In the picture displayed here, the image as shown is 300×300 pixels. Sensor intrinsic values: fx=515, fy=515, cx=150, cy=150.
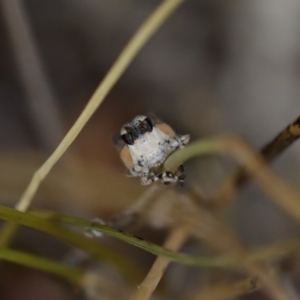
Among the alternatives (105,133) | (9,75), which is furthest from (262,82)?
(9,75)

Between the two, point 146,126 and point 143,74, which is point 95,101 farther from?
point 143,74

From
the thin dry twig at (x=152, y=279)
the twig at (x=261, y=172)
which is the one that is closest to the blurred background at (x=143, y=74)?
the twig at (x=261, y=172)

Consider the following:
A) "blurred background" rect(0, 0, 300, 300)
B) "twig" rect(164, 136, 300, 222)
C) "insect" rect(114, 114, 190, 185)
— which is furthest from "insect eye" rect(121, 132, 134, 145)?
"blurred background" rect(0, 0, 300, 300)

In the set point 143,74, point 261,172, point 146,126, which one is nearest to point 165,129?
point 146,126

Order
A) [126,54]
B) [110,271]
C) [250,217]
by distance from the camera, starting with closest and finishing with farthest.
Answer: [126,54] → [110,271] → [250,217]

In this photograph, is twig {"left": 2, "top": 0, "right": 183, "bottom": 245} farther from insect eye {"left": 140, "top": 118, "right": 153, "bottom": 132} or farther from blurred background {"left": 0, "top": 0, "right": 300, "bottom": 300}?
blurred background {"left": 0, "top": 0, "right": 300, "bottom": 300}

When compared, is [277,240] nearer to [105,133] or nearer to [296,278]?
[296,278]
